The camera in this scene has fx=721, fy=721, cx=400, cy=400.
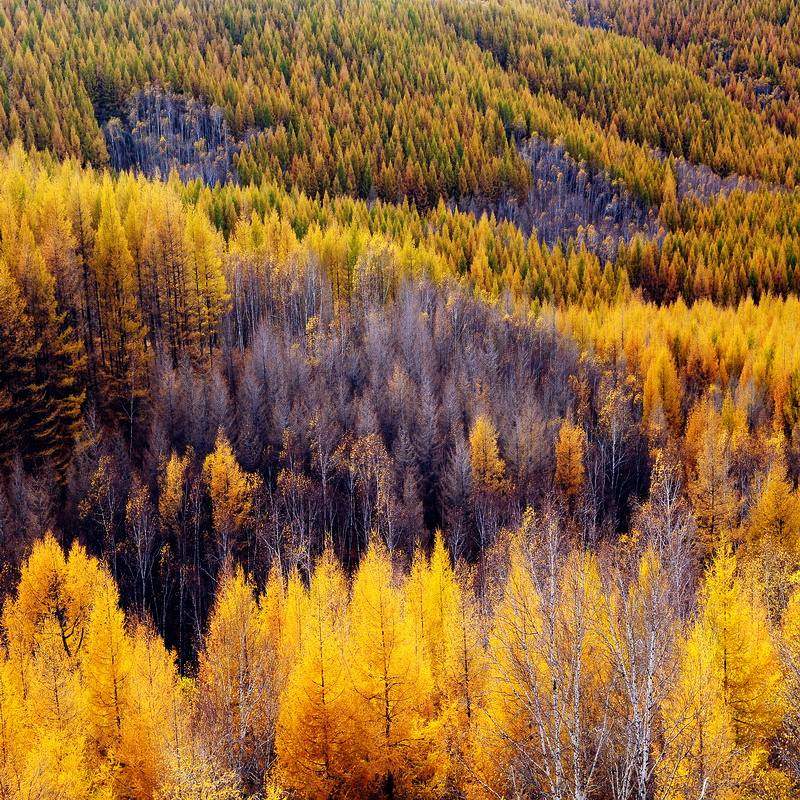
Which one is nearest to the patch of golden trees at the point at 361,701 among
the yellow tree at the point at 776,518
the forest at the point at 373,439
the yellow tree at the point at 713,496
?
the forest at the point at 373,439

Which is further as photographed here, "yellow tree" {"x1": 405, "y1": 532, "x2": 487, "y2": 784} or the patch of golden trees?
"yellow tree" {"x1": 405, "y1": 532, "x2": 487, "y2": 784}

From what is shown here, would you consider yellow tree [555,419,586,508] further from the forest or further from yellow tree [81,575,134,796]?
yellow tree [81,575,134,796]

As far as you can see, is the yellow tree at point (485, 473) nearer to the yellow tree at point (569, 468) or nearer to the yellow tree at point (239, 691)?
the yellow tree at point (569, 468)

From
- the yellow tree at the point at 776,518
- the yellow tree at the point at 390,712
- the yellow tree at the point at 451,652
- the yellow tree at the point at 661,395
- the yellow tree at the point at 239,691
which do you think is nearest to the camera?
the yellow tree at the point at 390,712

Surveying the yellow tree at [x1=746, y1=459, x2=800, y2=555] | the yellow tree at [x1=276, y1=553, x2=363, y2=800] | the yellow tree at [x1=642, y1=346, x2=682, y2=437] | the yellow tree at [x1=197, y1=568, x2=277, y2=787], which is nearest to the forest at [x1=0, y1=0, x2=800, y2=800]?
the yellow tree at [x1=276, y1=553, x2=363, y2=800]

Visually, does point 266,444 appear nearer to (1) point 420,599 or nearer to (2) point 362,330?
(2) point 362,330

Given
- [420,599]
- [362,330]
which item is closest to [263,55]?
[362,330]
